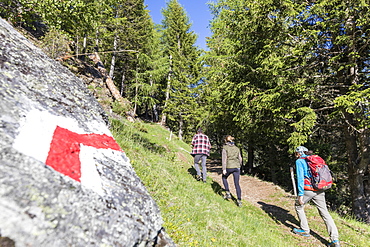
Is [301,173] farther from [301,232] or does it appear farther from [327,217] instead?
[301,232]

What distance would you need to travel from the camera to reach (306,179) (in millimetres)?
4668

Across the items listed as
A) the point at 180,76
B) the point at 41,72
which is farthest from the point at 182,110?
the point at 41,72

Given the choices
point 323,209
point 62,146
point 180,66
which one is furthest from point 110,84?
point 323,209

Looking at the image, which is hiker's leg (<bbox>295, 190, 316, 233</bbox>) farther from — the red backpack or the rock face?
the rock face

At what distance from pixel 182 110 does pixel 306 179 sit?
16988 millimetres

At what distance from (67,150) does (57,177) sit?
37 centimetres

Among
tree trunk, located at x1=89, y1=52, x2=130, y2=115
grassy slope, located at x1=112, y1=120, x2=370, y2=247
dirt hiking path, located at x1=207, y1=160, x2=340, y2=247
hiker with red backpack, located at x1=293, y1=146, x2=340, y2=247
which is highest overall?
tree trunk, located at x1=89, y1=52, x2=130, y2=115

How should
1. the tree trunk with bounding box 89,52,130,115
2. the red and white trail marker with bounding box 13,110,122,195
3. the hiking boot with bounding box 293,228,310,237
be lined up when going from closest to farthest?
the red and white trail marker with bounding box 13,110,122,195, the hiking boot with bounding box 293,228,310,237, the tree trunk with bounding box 89,52,130,115

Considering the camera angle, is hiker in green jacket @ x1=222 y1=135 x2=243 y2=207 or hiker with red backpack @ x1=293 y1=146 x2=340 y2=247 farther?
hiker in green jacket @ x1=222 y1=135 x2=243 y2=207

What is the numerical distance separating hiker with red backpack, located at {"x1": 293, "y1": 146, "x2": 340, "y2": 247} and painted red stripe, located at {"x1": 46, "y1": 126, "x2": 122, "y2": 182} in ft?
15.3

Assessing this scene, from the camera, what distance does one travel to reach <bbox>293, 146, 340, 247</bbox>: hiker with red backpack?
4.38 m

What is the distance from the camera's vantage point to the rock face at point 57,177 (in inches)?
42.0

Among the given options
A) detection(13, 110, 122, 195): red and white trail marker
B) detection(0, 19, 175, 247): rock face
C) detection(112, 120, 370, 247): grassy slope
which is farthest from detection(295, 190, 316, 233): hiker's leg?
detection(13, 110, 122, 195): red and white trail marker

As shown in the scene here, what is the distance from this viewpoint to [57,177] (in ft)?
4.43
